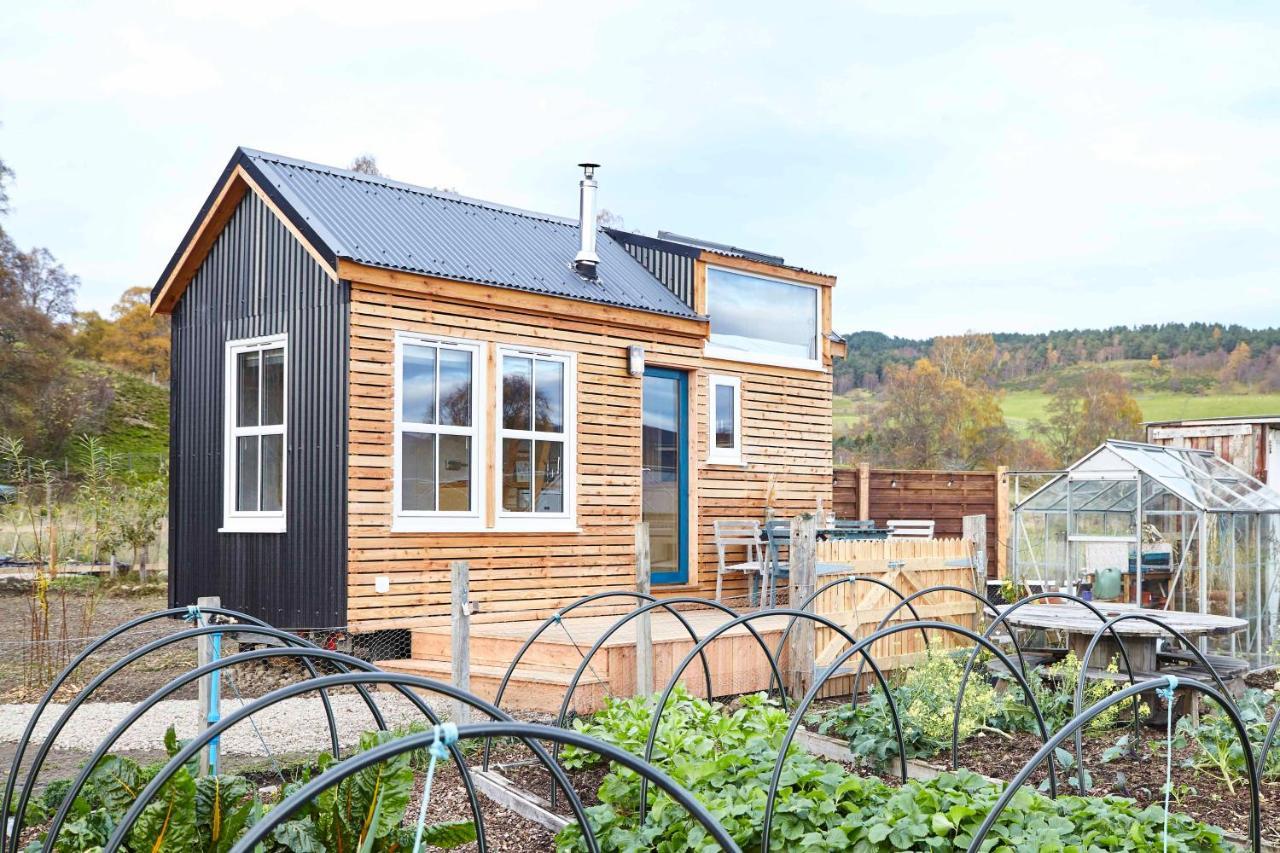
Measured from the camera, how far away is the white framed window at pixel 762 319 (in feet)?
41.9

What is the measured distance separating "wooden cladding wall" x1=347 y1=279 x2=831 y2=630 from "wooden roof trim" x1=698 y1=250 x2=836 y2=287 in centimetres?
103

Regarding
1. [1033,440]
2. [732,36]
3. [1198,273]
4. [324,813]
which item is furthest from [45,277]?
[1198,273]

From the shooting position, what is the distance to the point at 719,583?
460 inches

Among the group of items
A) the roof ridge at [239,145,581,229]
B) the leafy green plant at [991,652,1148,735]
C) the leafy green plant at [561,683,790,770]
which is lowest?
the leafy green plant at [991,652,1148,735]

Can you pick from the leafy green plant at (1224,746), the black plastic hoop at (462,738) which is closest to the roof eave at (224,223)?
the leafy green plant at (1224,746)

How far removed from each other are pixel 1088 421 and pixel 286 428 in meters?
30.4

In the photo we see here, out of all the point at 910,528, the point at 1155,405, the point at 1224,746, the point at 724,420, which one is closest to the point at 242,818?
the point at 1224,746

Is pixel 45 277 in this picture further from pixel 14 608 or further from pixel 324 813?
pixel 324 813

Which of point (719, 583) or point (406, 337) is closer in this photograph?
point (406, 337)

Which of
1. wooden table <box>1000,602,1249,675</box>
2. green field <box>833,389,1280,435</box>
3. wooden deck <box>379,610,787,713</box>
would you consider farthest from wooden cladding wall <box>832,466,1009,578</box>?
green field <box>833,389,1280,435</box>

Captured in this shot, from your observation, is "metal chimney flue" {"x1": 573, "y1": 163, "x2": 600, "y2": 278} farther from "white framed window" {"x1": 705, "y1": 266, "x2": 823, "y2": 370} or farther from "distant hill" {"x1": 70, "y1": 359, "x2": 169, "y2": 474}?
"distant hill" {"x1": 70, "y1": 359, "x2": 169, "y2": 474}

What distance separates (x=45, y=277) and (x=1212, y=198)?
40883 millimetres

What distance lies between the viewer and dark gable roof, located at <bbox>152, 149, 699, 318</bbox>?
9789 mm

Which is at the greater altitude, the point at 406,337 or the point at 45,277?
the point at 45,277
